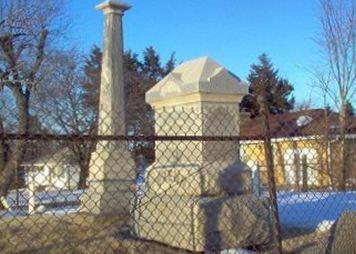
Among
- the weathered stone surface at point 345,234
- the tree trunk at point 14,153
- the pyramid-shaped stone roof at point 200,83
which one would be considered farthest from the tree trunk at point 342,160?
the weathered stone surface at point 345,234

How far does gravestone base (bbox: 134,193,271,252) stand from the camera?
518 centimetres

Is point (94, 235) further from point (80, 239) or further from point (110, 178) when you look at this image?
point (110, 178)

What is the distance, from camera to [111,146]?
31.1 ft

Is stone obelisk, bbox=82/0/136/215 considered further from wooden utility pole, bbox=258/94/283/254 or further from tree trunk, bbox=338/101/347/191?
tree trunk, bbox=338/101/347/191

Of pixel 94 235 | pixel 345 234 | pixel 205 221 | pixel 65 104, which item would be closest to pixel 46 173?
pixel 94 235

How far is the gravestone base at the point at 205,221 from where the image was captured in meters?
5.18

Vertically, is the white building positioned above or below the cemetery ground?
above

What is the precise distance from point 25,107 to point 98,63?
15916 mm

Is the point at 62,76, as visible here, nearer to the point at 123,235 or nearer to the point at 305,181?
the point at 305,181

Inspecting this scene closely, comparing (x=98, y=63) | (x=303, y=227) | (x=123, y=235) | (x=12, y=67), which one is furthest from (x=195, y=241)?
(x=98, y=63)

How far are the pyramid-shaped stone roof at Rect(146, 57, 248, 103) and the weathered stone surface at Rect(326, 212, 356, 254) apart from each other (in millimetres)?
2015

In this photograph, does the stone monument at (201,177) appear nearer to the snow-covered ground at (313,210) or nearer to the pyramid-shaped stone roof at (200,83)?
the pyramid-shaped stone roof at (200,83)

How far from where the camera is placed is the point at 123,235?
5.94 metres

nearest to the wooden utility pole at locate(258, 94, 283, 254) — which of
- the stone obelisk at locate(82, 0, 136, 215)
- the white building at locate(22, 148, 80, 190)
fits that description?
the white building at locate(22, 148, 80, 190)
